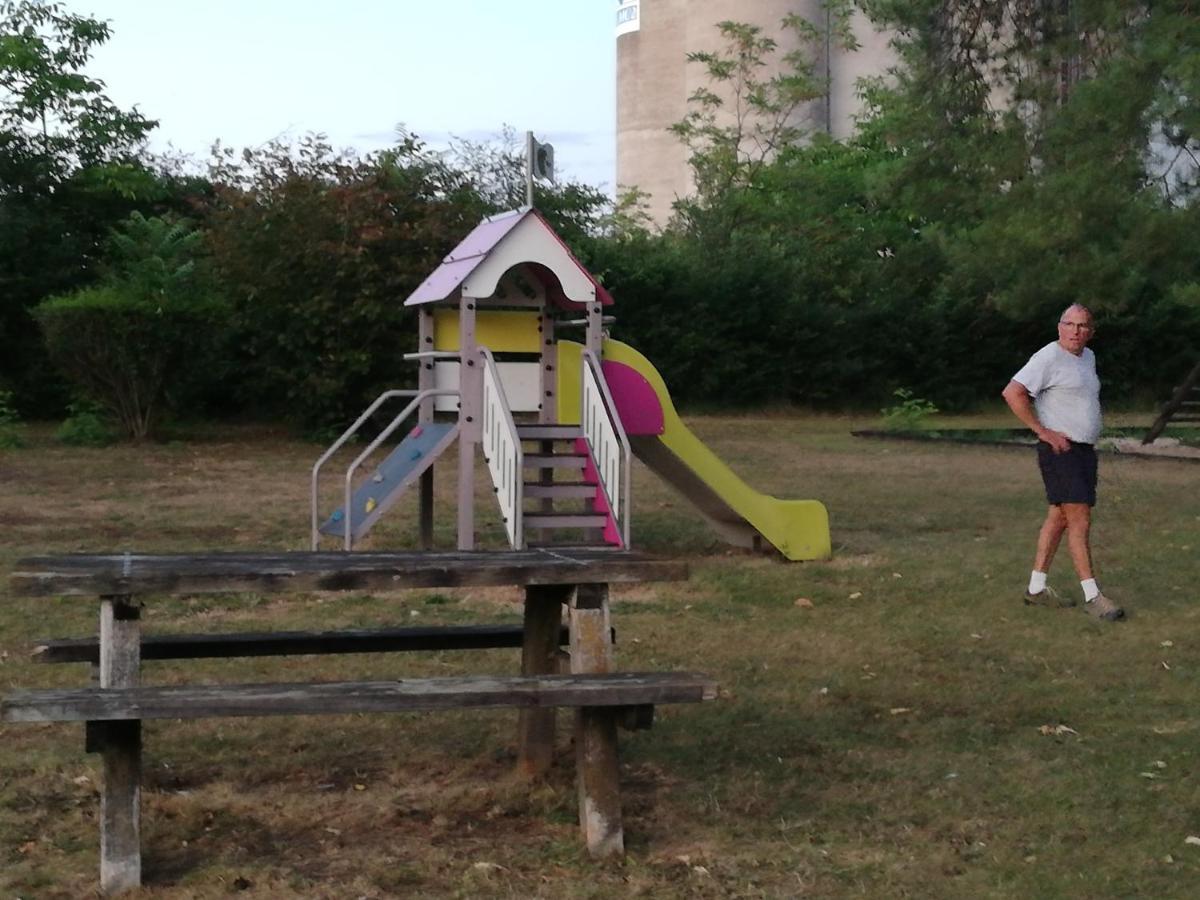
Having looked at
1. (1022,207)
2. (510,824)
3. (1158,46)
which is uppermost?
(1158,46)

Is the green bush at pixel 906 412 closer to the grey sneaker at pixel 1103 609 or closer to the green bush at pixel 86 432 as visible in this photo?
the green bush at pixel 86 432

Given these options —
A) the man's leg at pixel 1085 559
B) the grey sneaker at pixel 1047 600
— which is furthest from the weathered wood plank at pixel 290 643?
the grey sneaker at pixel 1047 600

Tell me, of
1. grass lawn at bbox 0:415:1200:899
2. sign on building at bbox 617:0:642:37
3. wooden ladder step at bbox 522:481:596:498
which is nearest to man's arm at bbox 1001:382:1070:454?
grass lawn at bbox 0:415:1200:899

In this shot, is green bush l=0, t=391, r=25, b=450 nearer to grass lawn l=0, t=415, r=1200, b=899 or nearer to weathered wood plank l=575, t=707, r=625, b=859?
grass lawn l=0, t=415, r=1200, b=899

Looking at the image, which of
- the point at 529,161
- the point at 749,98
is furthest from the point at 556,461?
the point at 749,98

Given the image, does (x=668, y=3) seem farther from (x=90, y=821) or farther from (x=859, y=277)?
(x=90, y=821)

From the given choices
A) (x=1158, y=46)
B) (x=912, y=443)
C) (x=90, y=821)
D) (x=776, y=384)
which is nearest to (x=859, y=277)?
(x=776, y=384)

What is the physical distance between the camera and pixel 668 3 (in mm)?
56094

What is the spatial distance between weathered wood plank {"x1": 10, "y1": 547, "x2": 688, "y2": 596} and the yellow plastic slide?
560cm

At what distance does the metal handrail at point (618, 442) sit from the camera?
893cm

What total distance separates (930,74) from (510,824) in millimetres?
12729

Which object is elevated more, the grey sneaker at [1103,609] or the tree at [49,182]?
the tree at [49,182]

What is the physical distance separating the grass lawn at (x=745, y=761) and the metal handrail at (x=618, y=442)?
48cm

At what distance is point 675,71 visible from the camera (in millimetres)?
56188
